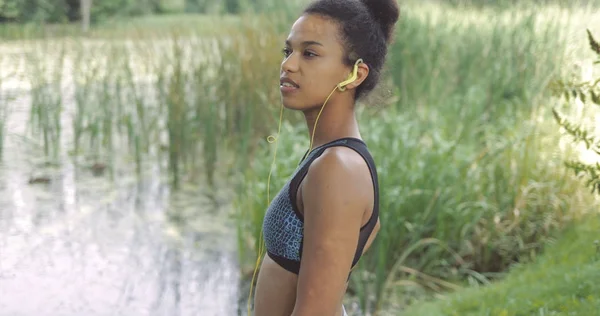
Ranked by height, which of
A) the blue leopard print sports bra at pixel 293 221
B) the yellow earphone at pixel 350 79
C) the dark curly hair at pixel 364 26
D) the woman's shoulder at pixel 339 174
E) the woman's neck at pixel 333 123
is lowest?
the blue leopard print sports bra at pixel 293 221

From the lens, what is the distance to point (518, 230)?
3330 mm

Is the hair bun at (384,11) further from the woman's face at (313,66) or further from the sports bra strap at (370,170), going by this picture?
the sports bra strap at (370,170)

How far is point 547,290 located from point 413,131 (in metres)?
1.35

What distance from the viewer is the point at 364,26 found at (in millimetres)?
1147

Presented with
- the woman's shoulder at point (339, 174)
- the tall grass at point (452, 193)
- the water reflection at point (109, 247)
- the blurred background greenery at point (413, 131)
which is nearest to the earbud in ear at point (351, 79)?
the woman's shoulder at point (339, 174)

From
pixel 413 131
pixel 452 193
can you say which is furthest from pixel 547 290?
pixel 413 131

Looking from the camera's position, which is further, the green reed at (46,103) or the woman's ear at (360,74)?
the green reed at (46,103)

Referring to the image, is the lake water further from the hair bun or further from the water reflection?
the hair bun

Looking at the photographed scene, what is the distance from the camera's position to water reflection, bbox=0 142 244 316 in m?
2.97

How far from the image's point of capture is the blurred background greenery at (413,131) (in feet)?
10.2

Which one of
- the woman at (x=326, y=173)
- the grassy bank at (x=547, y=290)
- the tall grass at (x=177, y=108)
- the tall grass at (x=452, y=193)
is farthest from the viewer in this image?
the tall grass at (x=177, y=108)

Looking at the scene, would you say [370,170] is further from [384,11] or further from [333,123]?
[384,11]

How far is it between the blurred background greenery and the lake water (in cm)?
13

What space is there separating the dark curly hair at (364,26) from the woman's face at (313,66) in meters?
0.02
